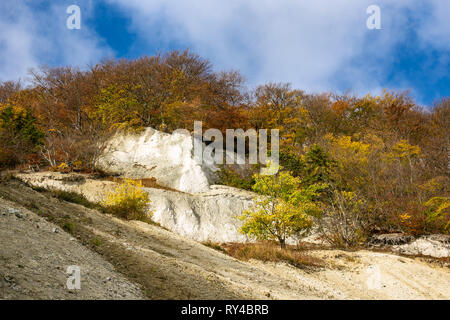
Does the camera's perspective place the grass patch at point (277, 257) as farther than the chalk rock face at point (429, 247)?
No

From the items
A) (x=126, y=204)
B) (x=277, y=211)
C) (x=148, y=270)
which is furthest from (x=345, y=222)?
(x=148, y=270)

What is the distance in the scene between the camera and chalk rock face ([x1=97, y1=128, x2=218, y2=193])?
73.7 feet

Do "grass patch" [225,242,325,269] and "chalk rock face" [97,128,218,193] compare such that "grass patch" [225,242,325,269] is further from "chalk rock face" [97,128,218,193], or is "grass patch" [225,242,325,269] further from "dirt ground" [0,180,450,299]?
"chalk rock face" [97,128,218,193]

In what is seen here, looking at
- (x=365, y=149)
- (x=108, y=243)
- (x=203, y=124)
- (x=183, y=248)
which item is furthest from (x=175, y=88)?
(x=108, y=243)

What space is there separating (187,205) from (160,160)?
687cm

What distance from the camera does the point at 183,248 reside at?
9.84 m

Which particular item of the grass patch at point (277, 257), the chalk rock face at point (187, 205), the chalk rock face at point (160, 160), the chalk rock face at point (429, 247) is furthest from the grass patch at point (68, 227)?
the chalk rock face at point (429, 247)

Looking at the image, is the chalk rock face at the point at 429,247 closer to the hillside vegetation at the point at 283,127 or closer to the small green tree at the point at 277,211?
the hillside vegetation at the point at 283,127

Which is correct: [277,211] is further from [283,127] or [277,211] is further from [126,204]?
[283,127]

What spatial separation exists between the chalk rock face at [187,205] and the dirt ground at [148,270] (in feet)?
20.7

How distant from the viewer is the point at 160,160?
80.6 feet

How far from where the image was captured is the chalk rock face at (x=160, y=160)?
2247 cm

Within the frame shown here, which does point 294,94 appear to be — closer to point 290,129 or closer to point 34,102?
point 290,129

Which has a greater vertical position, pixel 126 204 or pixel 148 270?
pixel 126 204
